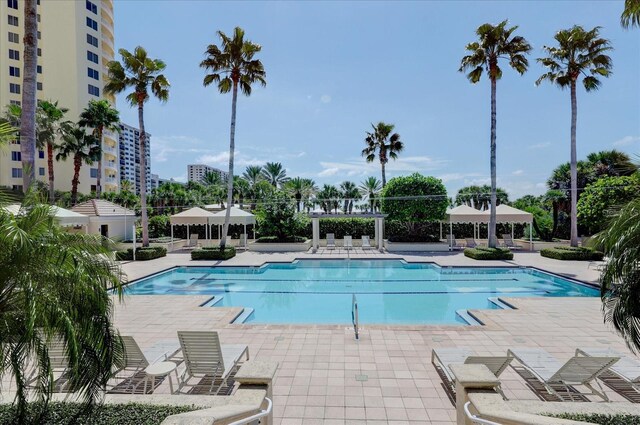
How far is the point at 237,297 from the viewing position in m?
12.7

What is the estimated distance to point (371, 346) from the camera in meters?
6.83

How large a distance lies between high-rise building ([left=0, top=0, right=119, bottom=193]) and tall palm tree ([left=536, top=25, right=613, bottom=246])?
137 ft

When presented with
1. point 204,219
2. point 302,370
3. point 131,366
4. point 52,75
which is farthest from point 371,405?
point 52,75

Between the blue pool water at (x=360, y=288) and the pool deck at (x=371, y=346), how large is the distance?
1.65 m

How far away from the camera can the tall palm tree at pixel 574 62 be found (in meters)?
17.7

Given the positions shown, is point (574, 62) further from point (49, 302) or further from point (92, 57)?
point (92, 57)

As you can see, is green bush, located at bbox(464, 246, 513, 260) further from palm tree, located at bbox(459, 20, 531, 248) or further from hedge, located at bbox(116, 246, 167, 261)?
hedge, located at bbox(116, 246, 167, 261)

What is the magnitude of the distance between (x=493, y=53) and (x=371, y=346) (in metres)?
18.9

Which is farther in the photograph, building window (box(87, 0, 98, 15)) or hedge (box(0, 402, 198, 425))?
building window (box(87, 0, 98, 15))

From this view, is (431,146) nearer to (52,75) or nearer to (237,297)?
(237,297)

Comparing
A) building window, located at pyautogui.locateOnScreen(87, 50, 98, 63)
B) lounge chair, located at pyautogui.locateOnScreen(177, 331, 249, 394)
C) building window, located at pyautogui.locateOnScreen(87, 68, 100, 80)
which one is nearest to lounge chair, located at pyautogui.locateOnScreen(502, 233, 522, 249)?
lounge chair, located at pyautogui.locateOnScreen(177, 331, 249, 394)

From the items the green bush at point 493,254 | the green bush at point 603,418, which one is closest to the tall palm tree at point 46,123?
the green bush at point 493,254

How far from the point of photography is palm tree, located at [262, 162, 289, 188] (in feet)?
153

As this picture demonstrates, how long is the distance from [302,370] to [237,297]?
7.51 metres
